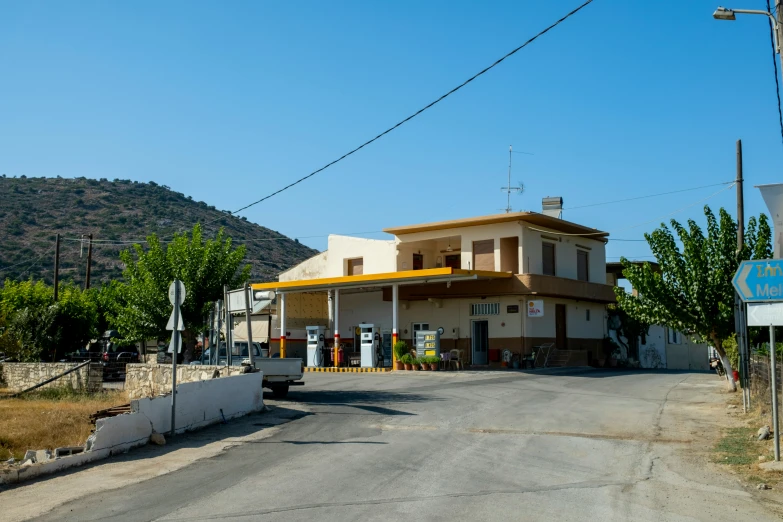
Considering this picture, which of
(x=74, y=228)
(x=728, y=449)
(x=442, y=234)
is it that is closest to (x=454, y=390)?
(x=728, y=449)

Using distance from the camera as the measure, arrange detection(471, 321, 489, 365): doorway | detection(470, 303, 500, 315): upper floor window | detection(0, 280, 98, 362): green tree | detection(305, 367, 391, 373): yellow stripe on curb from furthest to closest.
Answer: detection(471, 321, 489, 365): doorway
detection(470, 303, 500, 315): upper floor window
detection(305, 367, 391, 373): yellow stripe on curb
detection(0, 280, 98, 362): green tree

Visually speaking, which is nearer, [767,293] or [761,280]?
[767,293]

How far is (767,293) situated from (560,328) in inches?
1093

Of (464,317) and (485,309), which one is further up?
(485,309)

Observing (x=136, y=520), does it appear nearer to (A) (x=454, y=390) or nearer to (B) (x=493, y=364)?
(A) (x=454, y=390)

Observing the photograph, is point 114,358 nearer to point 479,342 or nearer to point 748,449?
point 479,342

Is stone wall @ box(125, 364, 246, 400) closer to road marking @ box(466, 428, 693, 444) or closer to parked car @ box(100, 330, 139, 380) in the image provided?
parked car @ box(100, 330, 139, 380)

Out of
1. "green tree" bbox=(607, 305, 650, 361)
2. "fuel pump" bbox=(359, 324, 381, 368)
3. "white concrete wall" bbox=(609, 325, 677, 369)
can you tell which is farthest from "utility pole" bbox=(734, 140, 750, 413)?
"white concrete wall" bbox=(609, 325, 677, 369)

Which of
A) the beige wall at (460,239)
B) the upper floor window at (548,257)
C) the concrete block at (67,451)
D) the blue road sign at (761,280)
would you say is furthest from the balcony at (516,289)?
the concrete block at (67,451)

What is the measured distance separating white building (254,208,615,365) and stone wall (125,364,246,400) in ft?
48.1

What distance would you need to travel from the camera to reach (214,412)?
50.3 feet

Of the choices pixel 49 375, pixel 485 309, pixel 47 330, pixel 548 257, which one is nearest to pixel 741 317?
pixel 485 309

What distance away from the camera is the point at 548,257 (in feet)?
123

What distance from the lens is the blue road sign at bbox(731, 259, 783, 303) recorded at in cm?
1056
